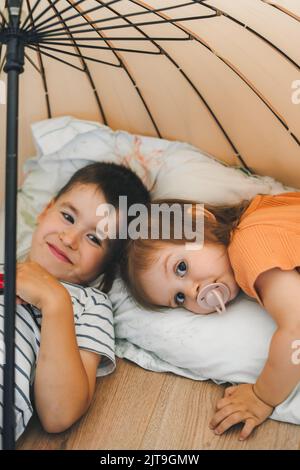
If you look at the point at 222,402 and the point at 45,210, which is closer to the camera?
the point at 222,402

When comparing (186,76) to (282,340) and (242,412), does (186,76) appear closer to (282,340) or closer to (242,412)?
(282,340)

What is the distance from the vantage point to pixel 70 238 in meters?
1.47

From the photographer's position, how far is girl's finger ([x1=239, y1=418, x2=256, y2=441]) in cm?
116

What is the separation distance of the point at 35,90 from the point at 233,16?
65cm

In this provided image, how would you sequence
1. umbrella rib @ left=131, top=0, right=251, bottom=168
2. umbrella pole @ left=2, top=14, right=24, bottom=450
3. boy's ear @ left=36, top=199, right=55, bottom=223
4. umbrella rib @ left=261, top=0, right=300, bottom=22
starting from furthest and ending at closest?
boy's ear @ left=36, top=199, right=55, bottom=223 → umbrella rib @ left=131, top=0, right=251, bottom=168 → umbrella rib @ left=261, top=0, right=300, bottom=22 → umbrella pole @ left=2, top=14, right=24, bottom=450

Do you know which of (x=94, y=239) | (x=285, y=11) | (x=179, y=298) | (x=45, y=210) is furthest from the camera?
(x=45, y=210)

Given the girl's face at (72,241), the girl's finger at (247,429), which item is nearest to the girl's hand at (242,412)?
the girl's finger at (247,429)

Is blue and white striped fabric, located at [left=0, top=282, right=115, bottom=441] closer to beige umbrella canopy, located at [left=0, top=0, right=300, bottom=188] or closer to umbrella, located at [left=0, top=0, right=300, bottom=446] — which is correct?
umbrella, located at [left=0, top=0, right=300, bottom=446]

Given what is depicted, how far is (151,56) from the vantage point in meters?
1.47

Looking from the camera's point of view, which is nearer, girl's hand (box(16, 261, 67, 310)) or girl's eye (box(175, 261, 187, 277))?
girl's hand (box(16, 261, 67, 310))

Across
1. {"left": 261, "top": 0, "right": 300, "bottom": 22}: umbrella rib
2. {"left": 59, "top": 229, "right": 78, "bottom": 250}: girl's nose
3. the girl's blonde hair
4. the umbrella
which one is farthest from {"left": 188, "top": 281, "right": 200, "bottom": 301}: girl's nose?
{"left": 261, "top": 0, "right": 300, "bottom": 22}: umbrella rib

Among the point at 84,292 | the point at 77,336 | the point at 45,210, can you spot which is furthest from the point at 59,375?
the point at 45,210

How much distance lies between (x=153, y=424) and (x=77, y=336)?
0.25 metres
